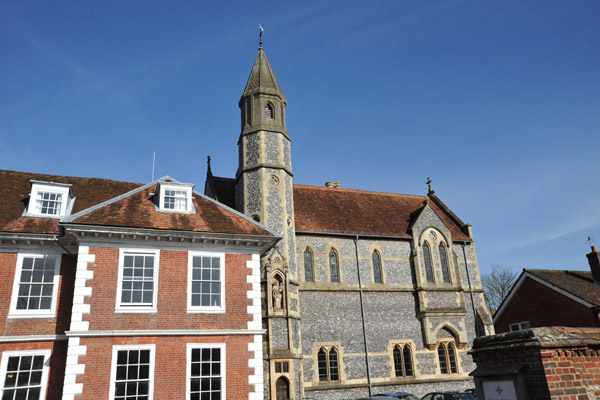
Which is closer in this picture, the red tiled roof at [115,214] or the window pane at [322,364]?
the red tiled roof at [115,214]

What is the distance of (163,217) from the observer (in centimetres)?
→ 1662

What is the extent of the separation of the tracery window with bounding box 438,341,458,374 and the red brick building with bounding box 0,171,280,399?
14153 mm

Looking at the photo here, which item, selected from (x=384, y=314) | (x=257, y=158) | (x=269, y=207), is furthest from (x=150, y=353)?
(x=384, y=314)

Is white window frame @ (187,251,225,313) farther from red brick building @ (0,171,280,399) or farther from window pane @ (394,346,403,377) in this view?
window pane @ (394,346,403,377)

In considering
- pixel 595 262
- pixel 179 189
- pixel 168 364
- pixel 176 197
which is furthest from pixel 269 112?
pixel 595 262

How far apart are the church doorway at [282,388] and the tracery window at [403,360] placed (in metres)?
7.13

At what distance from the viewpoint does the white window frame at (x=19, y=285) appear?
48.1 feet

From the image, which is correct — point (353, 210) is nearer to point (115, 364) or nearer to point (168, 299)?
point (168, 299)

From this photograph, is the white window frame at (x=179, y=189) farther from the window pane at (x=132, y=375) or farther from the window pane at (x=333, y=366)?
the window pane at (x=333, y=366)

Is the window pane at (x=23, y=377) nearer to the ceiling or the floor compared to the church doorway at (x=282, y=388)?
nearer to the ceiling

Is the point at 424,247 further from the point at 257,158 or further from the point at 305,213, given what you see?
the point at 257,158

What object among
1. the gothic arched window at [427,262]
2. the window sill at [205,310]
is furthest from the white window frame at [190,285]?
the gothic arched window at [427,262]

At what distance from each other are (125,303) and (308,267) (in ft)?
38.5

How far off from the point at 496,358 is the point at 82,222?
13647mm
